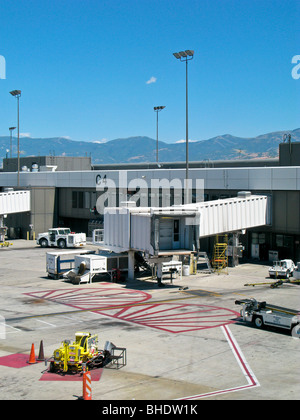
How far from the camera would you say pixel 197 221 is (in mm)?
41781

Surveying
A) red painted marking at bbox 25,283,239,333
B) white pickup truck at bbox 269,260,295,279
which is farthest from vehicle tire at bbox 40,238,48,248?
white pickup truck at bbox 269,260,295,279

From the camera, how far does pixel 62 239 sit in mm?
66000

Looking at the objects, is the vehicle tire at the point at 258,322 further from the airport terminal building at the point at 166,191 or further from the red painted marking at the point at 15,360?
the airport terminal building at the point at 166,191

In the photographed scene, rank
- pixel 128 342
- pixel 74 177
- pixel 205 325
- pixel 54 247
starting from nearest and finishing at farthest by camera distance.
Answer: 1. pixel 128 342
2. pixel 205 325
3. pixel 54 247
4. pixel 74 177

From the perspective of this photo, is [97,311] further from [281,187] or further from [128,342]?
[281,187]

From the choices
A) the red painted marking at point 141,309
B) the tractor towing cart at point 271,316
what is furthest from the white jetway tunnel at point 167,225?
the tractor towing cart at point 271,316

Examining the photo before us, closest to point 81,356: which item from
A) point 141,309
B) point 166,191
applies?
point 141,309

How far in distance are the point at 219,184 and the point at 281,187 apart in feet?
26.0

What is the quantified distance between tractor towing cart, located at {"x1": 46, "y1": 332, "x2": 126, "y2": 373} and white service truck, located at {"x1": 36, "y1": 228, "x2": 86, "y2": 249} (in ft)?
141

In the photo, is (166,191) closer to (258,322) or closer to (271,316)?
(258,322)

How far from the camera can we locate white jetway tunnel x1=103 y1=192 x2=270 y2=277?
134ft

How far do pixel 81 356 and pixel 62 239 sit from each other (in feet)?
149

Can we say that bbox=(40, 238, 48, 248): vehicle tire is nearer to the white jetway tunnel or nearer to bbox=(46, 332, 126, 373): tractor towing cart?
the white jetway tunnel

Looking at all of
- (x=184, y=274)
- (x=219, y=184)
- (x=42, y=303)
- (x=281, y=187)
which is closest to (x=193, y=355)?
(x=42, y=303)
